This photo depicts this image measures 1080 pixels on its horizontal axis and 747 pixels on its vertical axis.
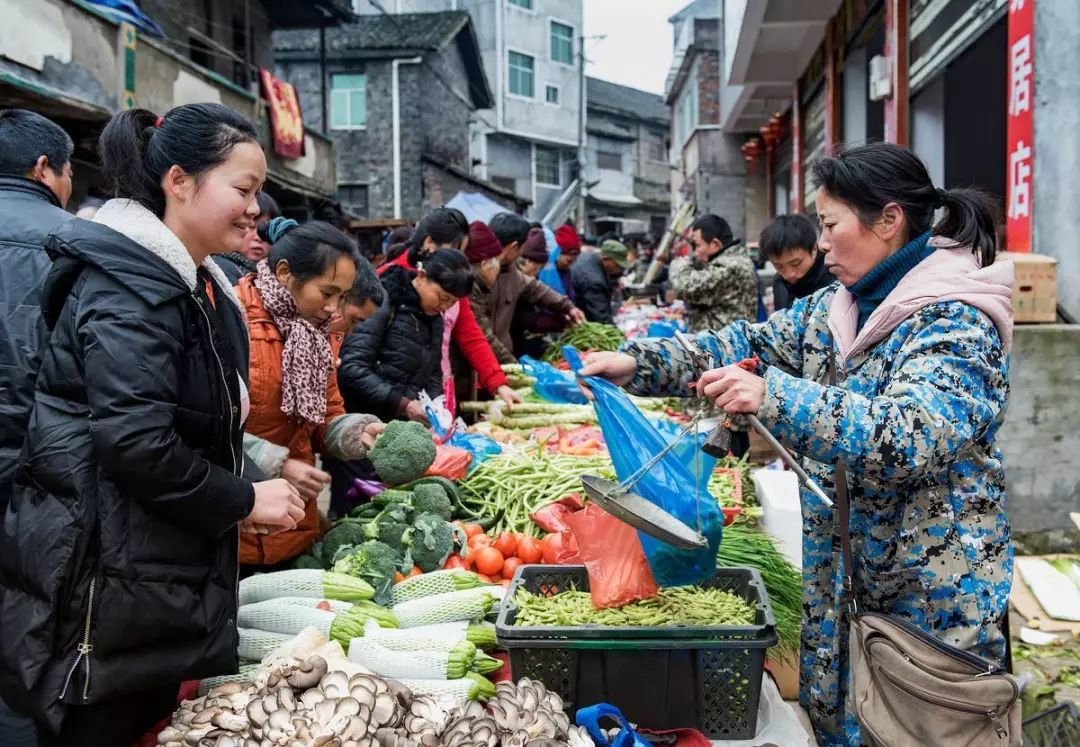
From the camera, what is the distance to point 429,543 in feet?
10.4

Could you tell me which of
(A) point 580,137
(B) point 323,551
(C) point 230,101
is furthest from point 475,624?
(A) point 580,137

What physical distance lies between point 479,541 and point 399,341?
1.44m

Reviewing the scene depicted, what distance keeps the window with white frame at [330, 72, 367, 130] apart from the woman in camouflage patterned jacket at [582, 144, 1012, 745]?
82.7ft

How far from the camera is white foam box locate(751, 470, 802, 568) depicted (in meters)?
3.59

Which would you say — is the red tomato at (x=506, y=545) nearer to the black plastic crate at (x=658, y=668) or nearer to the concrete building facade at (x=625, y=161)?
the black plastic crate at (x=658, y=668)

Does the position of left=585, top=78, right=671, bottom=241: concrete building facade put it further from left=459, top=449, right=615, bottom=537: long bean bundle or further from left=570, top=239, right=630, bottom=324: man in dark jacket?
left=459, top=449, right=615, bottom=537: long bean bundle

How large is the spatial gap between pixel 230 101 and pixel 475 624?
1261cm

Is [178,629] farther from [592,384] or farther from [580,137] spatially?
[580,137]

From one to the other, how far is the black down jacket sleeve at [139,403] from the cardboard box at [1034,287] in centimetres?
456

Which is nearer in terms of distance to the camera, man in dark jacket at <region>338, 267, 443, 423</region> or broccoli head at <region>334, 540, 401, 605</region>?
broccoli head at <region>334, 540, 401, 605</region>

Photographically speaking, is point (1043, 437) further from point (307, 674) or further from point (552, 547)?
point (307, 674)

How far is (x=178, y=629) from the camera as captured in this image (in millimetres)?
1911

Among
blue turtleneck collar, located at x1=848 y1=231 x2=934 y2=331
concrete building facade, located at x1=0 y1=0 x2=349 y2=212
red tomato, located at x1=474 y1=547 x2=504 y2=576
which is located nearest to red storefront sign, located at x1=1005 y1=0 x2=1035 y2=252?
blue turtleneck collar, located at x1=848 y1=231 x2=934 y2=331

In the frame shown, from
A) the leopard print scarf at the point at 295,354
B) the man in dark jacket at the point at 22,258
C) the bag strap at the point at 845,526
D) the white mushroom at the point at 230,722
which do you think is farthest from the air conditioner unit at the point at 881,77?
the white mushroom at the point at 230,722
